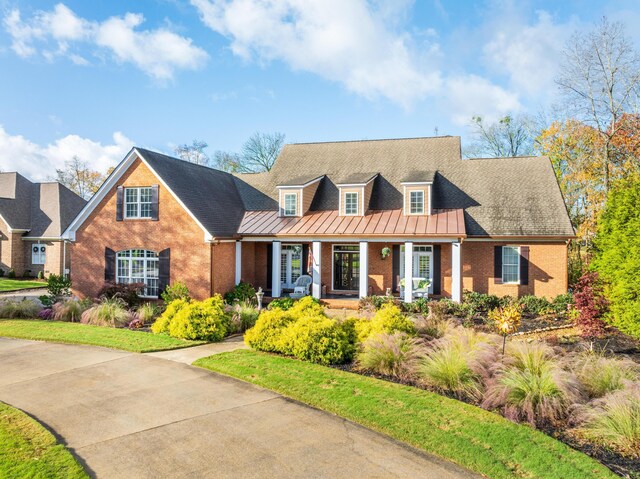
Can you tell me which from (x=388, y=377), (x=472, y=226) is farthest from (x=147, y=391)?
(x=472, y=226)

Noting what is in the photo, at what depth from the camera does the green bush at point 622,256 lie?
482 inches

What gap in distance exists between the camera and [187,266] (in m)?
18.9

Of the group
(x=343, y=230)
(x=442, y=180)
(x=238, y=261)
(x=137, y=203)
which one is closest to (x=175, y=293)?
(x=238, y=261)

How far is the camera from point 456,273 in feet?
59.9

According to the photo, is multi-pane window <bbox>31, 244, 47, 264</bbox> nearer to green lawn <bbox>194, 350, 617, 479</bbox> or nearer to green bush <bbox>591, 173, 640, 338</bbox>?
green lawn <bbox>194, 350, 617, 479</bbox>

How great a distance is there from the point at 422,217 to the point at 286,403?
45.5 ft

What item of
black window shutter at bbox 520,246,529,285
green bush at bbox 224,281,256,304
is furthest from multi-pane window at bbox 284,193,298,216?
black window shutter at bbox 520,246,529,285

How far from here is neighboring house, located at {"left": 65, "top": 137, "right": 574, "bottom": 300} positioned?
62.1ft

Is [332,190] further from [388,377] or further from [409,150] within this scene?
[388,377]

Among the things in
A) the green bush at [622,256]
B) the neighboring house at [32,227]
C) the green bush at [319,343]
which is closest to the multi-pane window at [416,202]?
the green bush at [622,256]

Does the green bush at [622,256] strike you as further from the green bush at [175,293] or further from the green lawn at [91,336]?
the green bush at [175,293]

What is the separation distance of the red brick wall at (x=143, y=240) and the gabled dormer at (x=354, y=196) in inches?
243

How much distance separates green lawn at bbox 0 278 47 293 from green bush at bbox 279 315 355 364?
22765 mm

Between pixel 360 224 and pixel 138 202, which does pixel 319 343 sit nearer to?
pixel 360 224
